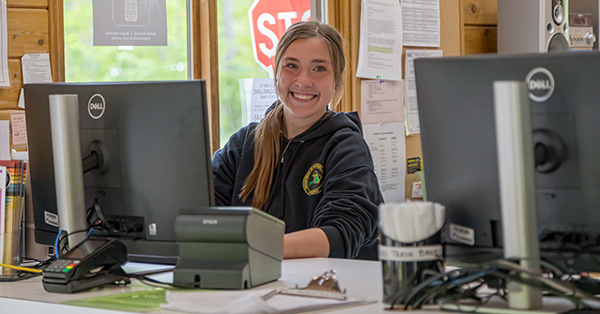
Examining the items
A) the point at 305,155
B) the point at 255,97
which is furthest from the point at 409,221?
the point at 255,97

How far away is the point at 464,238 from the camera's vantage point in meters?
1.16

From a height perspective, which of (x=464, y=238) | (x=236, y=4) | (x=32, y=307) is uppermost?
(x=236, y=4)

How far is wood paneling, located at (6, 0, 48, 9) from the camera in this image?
252 cm

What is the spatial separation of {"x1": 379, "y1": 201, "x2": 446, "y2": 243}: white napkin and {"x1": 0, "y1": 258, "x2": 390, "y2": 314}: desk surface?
13cm

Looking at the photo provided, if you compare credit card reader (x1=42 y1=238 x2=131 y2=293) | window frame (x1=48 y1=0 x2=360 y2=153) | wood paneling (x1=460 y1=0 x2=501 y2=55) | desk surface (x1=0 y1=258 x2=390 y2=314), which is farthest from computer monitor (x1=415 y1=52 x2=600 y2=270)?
wood paneling (x1=460 y1=0 x2=501 y2=55)

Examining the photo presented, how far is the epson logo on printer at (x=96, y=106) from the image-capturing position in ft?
4.83

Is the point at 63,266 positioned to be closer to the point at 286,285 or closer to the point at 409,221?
the point at 286,285

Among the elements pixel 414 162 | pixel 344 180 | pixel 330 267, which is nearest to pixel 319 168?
pixel 344 180

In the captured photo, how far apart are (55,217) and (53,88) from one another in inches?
12.6

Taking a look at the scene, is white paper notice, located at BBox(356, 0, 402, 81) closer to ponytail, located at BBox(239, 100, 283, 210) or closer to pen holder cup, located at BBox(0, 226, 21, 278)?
ponytail, located at BBox(239, 100, 283, 210)

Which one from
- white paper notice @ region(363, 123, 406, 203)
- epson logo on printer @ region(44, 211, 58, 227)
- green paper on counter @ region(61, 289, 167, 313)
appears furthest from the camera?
white paper notice @ region(363, 123, 406, 203)

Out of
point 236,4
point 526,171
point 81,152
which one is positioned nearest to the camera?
point 526,171

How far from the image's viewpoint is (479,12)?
3.95m

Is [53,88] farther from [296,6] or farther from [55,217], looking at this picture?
[296,6]
